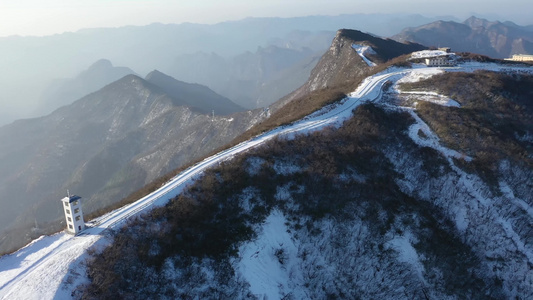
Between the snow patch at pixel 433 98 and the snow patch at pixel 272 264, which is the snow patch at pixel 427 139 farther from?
the snow patch at pixel 272 264

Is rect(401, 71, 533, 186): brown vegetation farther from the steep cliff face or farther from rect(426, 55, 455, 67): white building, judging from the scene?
the steep cliff face

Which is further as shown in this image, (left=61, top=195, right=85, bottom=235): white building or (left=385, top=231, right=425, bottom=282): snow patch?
(left=385, top=231, right=425, bottom=282): snow patch

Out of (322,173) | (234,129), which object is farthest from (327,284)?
(234,129)

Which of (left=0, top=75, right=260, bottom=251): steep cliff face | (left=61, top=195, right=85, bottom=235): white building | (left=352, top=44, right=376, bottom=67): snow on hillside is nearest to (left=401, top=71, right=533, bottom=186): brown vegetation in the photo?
(left=352, top=44, right=376, bottom=67): snow on hillside

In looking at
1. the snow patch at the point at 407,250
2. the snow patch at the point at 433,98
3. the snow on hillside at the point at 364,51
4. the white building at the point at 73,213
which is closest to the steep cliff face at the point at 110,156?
the snow on hillside at the point at 364,51

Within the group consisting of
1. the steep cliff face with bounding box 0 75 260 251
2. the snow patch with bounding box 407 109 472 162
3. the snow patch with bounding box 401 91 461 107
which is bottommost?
the steep cliff face with bounding box 0 75 260 251
